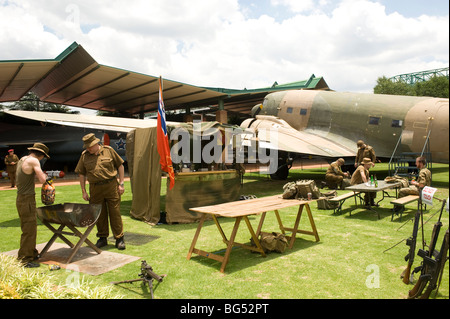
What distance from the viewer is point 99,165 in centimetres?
686

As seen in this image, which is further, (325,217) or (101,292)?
(325,217)

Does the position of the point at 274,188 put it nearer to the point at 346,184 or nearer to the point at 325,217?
the point at 346,184

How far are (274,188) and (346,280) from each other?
10.7 meters

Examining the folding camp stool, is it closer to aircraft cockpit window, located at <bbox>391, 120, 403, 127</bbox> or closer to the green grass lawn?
the green grass lawn

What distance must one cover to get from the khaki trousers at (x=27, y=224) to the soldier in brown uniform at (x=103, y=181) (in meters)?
1.16

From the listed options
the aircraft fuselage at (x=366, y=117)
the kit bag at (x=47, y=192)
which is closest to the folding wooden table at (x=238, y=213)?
the kit bag at (x=47, y=192)

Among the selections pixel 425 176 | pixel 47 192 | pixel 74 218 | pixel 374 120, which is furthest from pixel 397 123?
pixel 47 192

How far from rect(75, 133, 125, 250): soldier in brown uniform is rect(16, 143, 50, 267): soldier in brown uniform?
41.8 inches

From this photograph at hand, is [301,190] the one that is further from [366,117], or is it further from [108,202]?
[366,117]

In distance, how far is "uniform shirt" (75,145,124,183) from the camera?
6832mm

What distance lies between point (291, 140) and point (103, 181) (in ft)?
36.8

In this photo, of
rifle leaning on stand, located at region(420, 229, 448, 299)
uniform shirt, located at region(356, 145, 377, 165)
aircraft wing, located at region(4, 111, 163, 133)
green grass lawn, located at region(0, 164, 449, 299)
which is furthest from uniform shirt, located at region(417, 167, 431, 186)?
aircraft wing, located at region(4, 111, 163, 133)

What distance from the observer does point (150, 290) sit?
15.0ft
